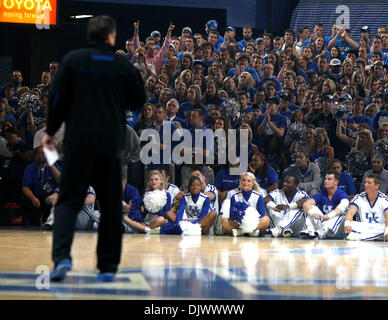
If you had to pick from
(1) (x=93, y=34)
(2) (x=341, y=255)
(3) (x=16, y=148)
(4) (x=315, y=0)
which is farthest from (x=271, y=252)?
(4) (x=315, y=0)

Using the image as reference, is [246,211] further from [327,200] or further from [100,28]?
[100,28]

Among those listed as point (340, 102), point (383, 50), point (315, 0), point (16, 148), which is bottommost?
point (16, 148)

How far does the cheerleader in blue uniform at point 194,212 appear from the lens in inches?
426

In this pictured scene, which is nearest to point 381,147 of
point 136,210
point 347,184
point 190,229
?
point 347,184

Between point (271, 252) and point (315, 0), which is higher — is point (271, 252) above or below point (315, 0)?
below

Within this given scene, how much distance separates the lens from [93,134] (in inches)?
193

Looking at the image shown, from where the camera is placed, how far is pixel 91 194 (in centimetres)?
1121

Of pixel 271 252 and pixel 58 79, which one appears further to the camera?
pixel 271 252

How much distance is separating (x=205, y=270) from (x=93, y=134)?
213cm

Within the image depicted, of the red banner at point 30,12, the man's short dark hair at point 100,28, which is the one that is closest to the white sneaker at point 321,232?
the man's short dark hair at point 100,28

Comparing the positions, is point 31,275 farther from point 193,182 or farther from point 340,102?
point 340,102

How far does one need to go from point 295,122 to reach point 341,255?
3.98 metres

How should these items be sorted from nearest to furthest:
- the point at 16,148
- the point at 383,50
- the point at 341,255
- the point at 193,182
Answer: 1. the point at 341,255
2. the point at 193,182
3. the point at 16,148
4. the point at 383,50

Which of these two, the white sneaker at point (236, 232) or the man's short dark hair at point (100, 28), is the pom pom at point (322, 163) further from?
the man's short dark hair at point (100, 28)
